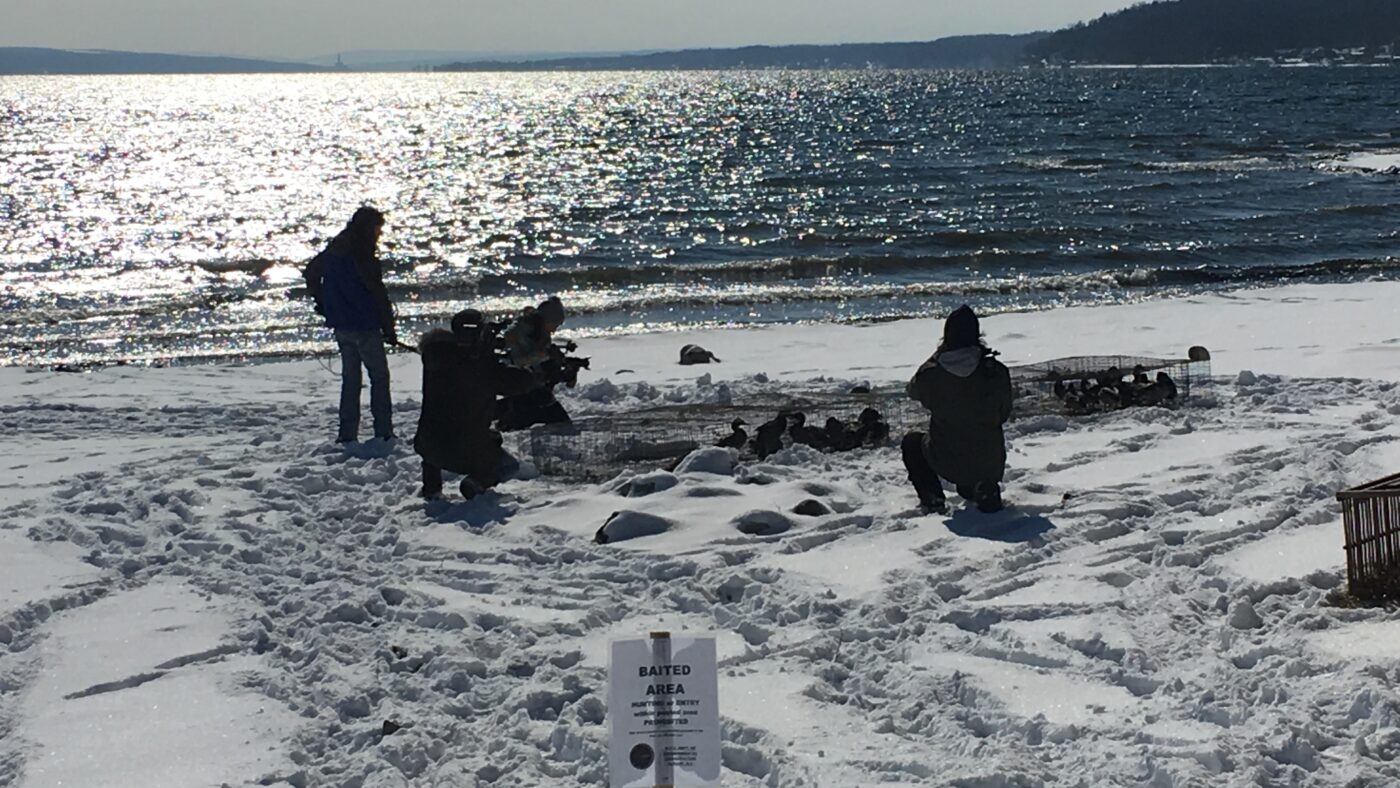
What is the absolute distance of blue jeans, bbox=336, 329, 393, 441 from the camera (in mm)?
10883

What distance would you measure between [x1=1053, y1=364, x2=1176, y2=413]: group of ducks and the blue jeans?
5.14m

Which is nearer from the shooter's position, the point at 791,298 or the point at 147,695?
the point at 147,695

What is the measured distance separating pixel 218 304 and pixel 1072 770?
831 inches

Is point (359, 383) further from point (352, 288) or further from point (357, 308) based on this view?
point (352, 288)

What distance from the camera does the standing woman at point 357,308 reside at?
10.6m

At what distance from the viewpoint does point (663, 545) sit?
26.2 ft

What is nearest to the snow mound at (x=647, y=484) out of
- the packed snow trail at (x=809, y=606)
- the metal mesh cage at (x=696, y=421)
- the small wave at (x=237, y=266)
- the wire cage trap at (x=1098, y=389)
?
the packed snow trail at (x=809, y=606)

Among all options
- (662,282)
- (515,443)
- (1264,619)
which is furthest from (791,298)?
(1264,619)

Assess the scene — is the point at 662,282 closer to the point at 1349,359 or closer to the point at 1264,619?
the point at 1349,359

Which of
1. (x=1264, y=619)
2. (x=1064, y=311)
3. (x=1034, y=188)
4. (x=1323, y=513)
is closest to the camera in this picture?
(x=1264, y=619)

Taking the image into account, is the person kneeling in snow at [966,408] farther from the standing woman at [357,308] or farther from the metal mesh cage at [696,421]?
the standing woman at [357,308]

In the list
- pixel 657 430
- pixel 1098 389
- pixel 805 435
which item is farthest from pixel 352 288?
pixel 1098 389

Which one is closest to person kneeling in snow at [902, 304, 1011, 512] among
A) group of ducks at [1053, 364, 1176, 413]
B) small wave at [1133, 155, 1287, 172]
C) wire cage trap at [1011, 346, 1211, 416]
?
wire cage trap at [1011, 346, 1211, 416]

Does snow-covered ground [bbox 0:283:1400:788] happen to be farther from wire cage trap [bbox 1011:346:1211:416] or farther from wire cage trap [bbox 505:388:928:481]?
wire cage trap [bbox 505:388:928:481]
